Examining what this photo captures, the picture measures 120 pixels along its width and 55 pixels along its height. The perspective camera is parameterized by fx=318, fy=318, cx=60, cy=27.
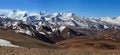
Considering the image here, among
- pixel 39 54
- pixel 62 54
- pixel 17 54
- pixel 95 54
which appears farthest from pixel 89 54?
pixel 17 54

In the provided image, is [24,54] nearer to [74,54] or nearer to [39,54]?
[39,54]

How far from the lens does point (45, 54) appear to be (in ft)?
120

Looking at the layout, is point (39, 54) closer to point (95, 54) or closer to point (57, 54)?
point (57, 54)

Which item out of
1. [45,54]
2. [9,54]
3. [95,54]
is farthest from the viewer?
[95,54]

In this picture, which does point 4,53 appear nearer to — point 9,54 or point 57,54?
point 9,54

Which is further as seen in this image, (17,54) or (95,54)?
(95,54)

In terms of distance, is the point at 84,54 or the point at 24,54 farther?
the point at 84,54

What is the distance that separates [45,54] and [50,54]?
1.97 ft

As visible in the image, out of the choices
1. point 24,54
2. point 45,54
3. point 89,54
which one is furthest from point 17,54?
point 89,54

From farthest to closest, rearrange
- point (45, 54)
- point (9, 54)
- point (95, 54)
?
point (95, 54)
point (45, 54)
point (9, 54)

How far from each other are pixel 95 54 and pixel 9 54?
10894 millimetres

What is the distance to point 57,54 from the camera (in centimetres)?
3688

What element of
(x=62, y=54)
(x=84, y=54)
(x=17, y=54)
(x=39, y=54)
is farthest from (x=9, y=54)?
(x=84, y=54)

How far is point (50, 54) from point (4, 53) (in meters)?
5.27
